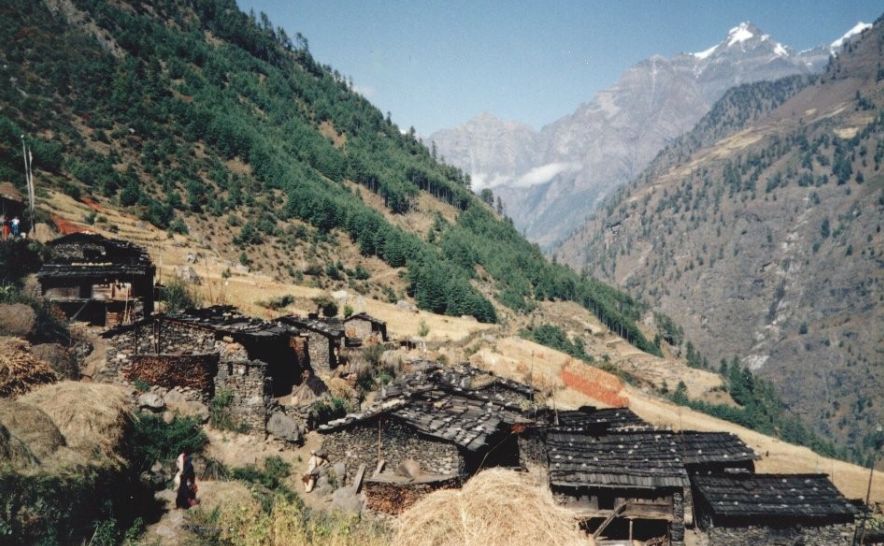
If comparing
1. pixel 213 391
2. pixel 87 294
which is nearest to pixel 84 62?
pixel 87 294

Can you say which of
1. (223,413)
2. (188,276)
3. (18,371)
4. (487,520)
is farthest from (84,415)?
(188,276)

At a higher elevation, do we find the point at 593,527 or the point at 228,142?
the point at 228,142

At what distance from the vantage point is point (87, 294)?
29.2m

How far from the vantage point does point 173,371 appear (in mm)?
21141

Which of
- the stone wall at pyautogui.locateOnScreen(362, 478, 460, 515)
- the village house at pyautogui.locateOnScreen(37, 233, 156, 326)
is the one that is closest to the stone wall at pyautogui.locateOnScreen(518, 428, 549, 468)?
the stone wall at pyautogui.locateOnScreen(362, 478, 460, 515)

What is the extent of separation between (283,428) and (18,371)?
882cm

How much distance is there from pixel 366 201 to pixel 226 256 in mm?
63350

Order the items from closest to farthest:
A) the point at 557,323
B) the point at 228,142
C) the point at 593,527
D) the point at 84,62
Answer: the point at 593,527 < the point at 84,62 < the point at 228,142 < the point at 557,323

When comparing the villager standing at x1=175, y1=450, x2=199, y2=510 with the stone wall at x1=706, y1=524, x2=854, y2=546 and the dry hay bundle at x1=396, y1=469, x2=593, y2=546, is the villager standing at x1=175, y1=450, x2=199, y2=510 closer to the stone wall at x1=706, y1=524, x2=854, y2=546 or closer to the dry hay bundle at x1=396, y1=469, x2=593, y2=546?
the dry hay bundle at x1=396, y1=469, x2=593, y2=546

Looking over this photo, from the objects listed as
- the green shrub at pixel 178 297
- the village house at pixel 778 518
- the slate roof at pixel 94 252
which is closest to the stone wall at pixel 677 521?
the village house at pixel 778 518

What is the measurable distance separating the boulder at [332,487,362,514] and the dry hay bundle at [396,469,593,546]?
28.2 feet

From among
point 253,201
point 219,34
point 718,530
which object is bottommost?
point 718,530

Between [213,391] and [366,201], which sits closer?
[213,391]

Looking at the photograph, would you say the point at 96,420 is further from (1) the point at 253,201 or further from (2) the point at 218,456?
(1) the point at 253,201
